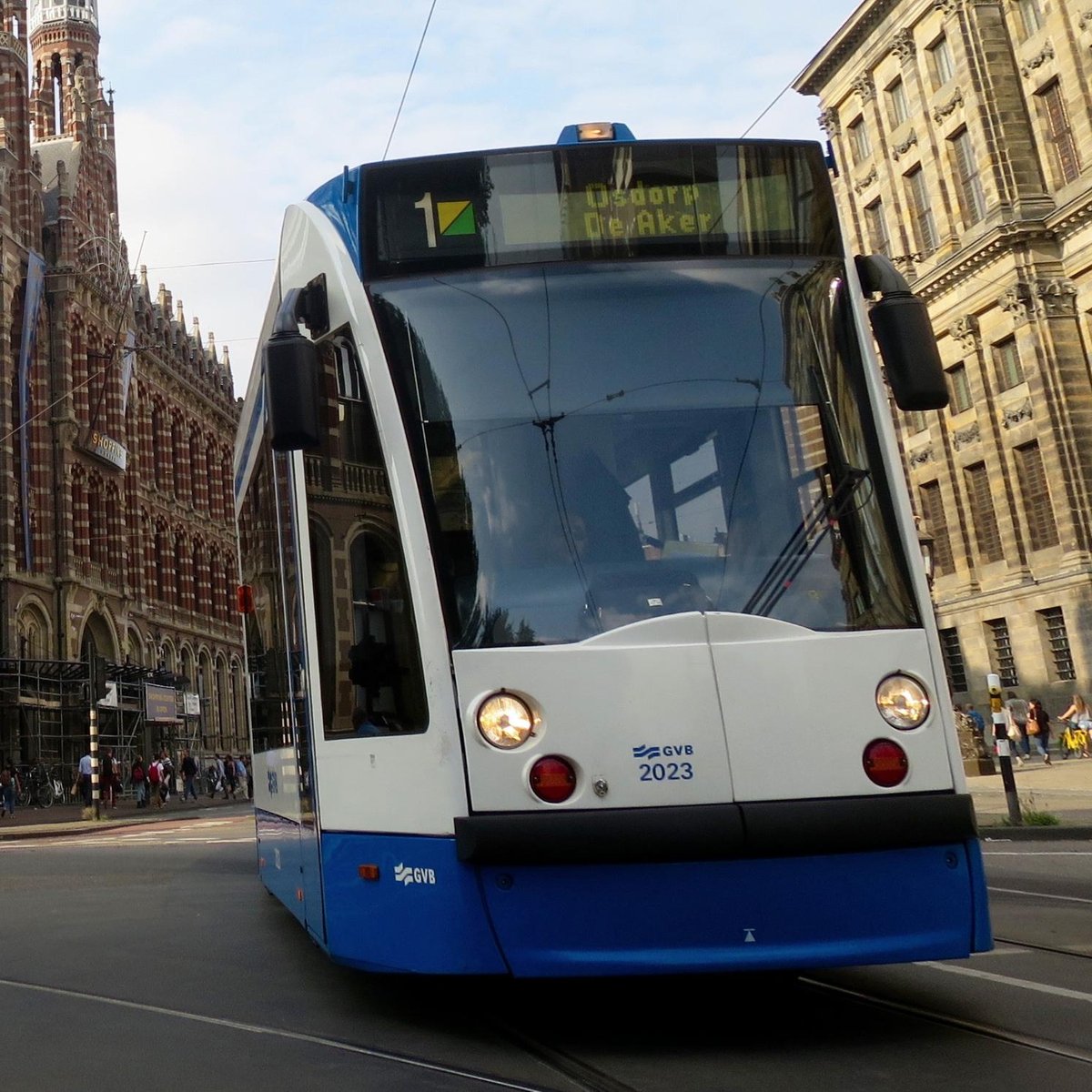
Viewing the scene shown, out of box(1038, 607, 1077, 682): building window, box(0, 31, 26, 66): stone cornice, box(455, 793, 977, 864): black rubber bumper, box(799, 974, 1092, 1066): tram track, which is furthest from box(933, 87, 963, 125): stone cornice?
box(455, 793, 977, 864): black rubber bumper

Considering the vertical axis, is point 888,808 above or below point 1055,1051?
above

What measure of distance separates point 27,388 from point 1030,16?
29.9 meters

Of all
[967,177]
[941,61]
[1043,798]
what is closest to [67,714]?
Answer: [967,177]

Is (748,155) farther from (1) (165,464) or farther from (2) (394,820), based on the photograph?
(1) (165,464)

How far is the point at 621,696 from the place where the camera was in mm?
4371

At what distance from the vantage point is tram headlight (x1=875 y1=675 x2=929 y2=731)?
445cm

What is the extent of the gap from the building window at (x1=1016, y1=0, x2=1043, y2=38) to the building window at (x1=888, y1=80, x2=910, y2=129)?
15.4 feet

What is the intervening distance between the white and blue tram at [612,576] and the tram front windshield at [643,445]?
0.01 meters

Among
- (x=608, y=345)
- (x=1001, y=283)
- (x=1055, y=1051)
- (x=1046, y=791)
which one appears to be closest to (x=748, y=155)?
(x=608, y=345)

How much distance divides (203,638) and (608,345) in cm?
5268

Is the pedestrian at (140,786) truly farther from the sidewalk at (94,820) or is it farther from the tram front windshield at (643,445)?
the tram front windshield at (643,445)

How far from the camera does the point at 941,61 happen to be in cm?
3650

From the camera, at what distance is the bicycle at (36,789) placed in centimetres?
3669

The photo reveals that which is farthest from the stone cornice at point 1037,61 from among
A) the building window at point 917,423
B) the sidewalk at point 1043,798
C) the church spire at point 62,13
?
the church spire at point 62,13
